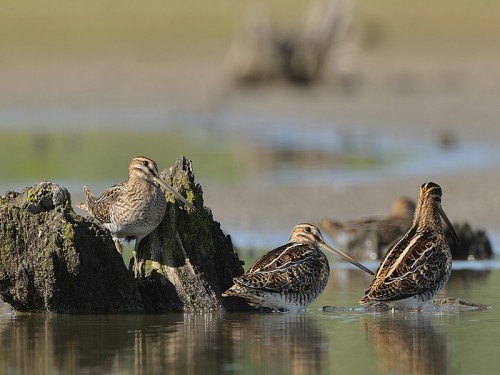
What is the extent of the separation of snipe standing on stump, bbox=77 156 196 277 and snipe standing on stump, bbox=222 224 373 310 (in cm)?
74

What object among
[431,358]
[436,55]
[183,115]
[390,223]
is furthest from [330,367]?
[436,55]

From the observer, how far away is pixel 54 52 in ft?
151

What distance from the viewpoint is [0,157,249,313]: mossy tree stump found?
9.07 meters

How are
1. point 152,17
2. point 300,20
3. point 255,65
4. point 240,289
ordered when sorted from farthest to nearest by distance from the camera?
point 152,17, point 300,20, point 255,65, point 240,289

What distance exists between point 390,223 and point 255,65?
24.1 metres

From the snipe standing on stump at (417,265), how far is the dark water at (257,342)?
0.57 feet

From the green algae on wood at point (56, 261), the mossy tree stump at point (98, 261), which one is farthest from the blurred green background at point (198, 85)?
the green algae on wood at point (56, 261)

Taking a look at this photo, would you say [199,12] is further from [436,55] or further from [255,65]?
[255,65]

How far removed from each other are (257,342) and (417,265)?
160 cm

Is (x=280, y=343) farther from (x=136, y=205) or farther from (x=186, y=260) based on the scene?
(x=136, y=205)

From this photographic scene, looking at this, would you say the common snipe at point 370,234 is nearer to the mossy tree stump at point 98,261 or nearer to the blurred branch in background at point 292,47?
the mossy tree stump at point 98,261

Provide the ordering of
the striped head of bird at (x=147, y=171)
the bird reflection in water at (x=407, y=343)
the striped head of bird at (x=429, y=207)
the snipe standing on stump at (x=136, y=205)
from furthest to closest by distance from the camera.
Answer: the striped head of bird at (x=429, y=207) < the striped head of bird at (x=147, y=171) < the snipe standing on stump at (x=136, y=205) < the bird reflection in water at (x=407, y=343)

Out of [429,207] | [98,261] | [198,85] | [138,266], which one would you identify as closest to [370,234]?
[429,207]

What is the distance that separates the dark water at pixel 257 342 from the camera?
728 cm
